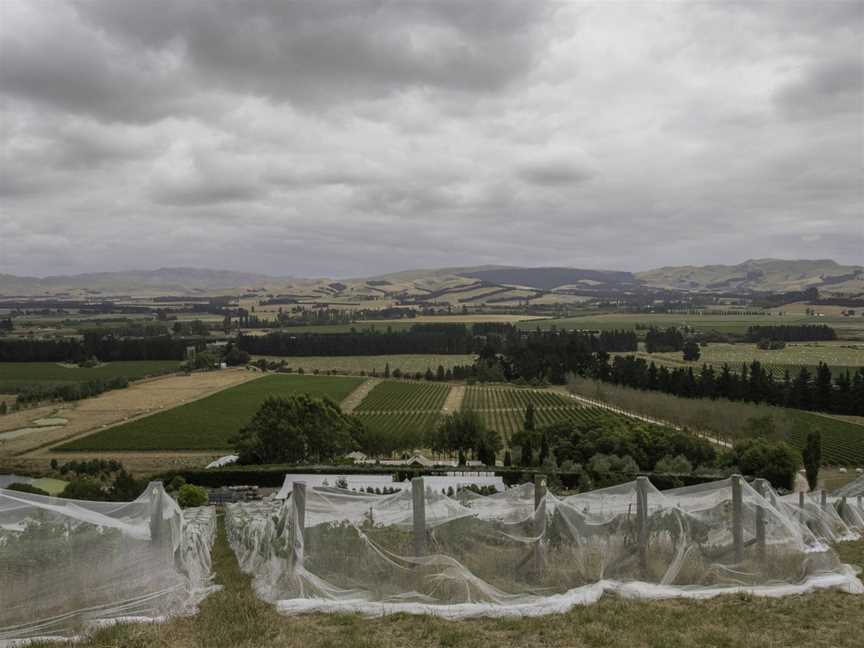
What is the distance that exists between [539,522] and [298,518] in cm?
316

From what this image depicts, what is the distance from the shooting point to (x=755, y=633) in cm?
630

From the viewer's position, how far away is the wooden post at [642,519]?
→ 26.8ft

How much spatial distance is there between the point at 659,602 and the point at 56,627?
6.63m

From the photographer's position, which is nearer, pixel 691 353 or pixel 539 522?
pixel 539 522

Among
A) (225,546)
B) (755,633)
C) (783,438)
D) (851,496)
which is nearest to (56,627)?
(755,633)

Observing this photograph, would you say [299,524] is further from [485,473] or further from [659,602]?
[485,473]

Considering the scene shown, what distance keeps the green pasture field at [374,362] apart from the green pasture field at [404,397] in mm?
13034

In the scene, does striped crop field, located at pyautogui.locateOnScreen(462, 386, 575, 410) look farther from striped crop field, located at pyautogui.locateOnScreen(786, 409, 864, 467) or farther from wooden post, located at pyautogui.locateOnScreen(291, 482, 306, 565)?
wooden post, located at pyautogui.locateOnScreen(291, 482, 306, 565)

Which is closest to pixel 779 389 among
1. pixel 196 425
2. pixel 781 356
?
pixel 781 356

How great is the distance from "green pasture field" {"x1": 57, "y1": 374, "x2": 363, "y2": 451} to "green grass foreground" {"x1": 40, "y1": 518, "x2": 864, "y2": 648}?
160 ft

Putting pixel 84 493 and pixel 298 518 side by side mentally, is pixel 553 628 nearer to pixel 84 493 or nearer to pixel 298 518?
pixel 298 518

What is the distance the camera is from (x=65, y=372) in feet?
331

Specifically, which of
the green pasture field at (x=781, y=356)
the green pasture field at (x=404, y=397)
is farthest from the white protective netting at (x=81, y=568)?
the green pasture field at (x=781, y=356)

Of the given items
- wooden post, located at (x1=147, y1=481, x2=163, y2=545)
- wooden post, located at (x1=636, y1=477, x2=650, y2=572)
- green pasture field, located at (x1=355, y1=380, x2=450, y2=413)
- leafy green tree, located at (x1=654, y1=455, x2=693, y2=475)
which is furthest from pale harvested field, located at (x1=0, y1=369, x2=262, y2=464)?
wooden post, located at (x1=636, y1=477, x2=650, y2=572)
